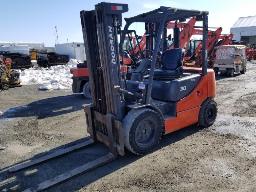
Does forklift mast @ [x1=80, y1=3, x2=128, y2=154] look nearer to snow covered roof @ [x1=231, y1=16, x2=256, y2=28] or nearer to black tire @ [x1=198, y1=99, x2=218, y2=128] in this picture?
black tire @ [x1=198, y1=99, x2=218, y2=128]

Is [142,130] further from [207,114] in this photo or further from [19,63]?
[19,63]

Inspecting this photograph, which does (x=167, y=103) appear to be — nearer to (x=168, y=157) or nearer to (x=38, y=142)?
(x=168, y=157)

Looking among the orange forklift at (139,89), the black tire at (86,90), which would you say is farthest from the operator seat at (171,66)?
the black tire at (86,90)

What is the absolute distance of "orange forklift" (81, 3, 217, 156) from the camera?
17.8 ft

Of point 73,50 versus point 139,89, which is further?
point 73,50

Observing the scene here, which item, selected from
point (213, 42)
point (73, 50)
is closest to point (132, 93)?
point (213, 42)

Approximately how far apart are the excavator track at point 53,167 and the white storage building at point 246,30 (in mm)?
46114

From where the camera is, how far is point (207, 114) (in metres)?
7.20

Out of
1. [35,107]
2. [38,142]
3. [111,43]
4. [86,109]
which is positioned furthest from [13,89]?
[111,43]

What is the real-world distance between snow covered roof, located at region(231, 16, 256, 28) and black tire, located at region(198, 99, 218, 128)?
45474 millimetres

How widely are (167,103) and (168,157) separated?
1279mm

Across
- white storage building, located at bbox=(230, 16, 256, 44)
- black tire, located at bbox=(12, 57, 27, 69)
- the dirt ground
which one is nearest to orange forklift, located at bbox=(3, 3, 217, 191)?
the dirt ground

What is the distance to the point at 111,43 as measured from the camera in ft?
17.5

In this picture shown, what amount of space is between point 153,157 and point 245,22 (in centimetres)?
4993
